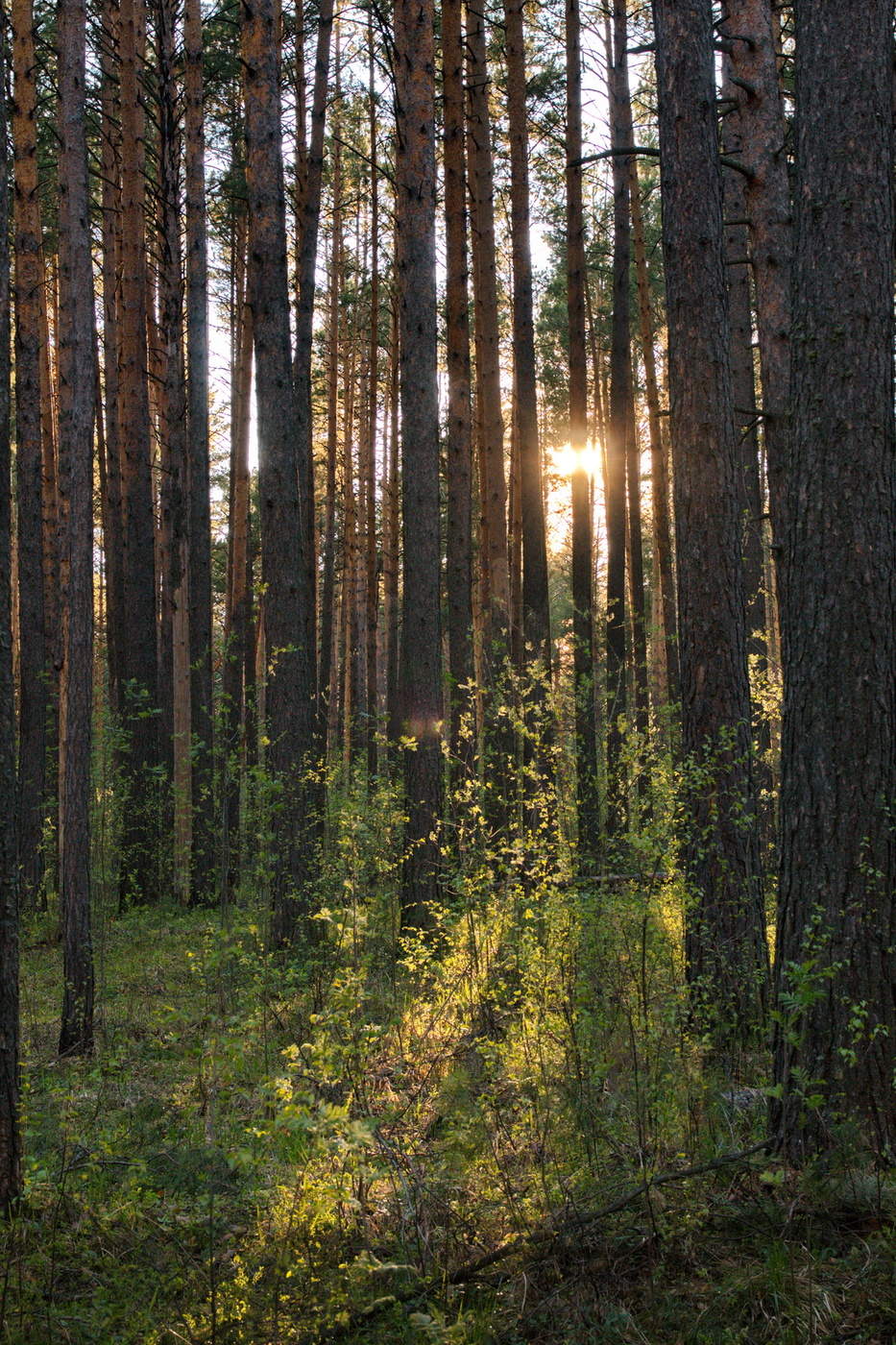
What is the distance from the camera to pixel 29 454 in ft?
41.0

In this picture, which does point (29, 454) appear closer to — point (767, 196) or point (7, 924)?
point (767, 196)

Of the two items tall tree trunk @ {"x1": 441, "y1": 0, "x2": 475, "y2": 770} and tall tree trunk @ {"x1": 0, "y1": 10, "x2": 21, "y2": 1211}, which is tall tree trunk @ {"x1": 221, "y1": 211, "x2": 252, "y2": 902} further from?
tall tree trunk @ {"x1": 0, "y1": 10, "x2": 21, "y2": 1211}

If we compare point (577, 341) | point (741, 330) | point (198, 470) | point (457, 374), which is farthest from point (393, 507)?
point (741, 330)

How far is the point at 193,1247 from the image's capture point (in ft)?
12.5

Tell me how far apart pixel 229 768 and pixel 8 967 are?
3.79 metres

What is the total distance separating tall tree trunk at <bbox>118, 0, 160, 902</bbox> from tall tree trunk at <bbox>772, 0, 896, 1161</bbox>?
1000 centimetres

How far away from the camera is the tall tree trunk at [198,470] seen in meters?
12.7

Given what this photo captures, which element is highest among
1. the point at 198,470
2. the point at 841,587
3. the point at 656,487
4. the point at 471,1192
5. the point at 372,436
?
the point at 372,436

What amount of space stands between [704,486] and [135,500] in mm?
8851

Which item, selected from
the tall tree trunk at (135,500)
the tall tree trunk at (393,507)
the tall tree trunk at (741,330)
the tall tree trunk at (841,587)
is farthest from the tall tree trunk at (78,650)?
the tall tree trunk at (393,507)

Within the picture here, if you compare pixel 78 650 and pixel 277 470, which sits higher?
pixel 277 470

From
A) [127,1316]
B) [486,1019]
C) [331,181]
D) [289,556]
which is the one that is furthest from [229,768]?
[331,181]

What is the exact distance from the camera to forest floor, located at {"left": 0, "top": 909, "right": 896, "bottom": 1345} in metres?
3.13

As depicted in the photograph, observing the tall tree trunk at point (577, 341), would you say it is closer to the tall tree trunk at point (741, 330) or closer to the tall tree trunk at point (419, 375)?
the tall tree trunk at point (741, 330)
